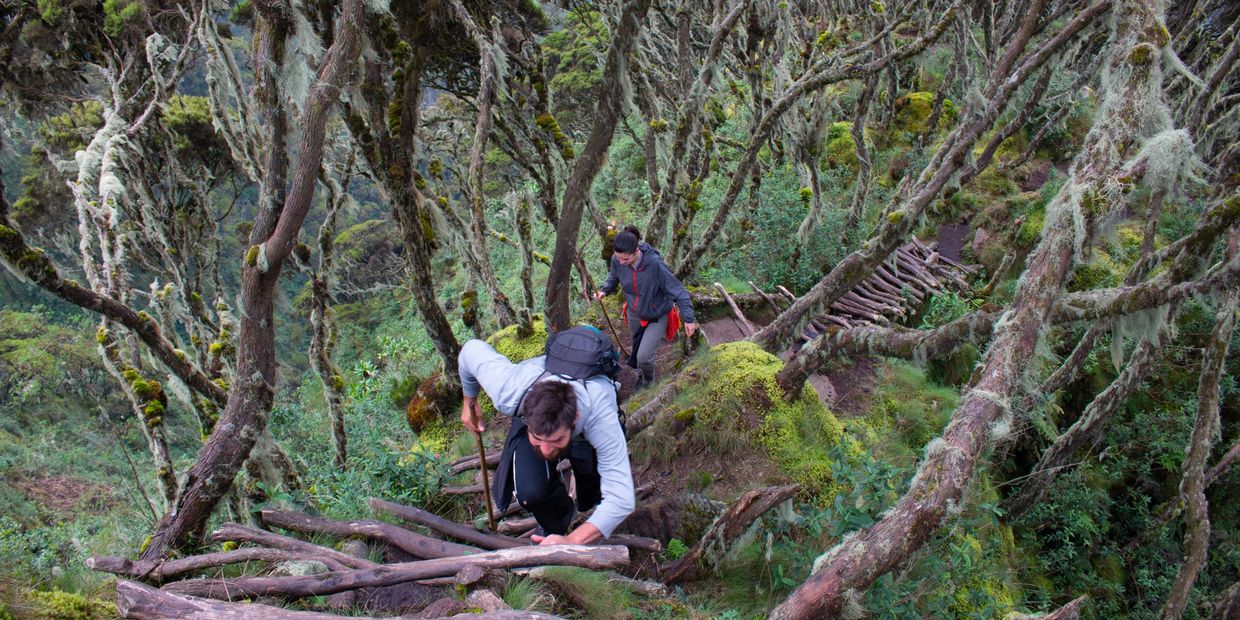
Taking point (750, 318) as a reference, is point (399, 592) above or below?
below

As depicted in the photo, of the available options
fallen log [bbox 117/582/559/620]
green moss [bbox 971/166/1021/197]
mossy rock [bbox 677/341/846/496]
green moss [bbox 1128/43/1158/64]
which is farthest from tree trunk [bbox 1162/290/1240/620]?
green moss [bbox 971/166/1021/197]

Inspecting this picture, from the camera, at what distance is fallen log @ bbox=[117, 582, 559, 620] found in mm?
2543

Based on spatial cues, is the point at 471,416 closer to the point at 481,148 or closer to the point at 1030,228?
the point at 481,148

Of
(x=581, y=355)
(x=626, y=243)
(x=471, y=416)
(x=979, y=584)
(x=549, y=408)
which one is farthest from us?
(x=626, y=243)

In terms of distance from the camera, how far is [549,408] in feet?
9.78

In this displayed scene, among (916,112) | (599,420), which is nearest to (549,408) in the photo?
(599,420)

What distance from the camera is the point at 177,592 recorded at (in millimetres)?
2824

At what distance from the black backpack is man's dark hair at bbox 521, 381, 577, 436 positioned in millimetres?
258

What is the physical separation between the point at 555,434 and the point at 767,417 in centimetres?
332

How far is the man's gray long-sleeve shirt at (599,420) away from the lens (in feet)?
10.4

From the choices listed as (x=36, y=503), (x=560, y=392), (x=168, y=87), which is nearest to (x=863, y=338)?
(x=560, y=392)

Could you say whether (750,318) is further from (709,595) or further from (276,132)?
(276,132)

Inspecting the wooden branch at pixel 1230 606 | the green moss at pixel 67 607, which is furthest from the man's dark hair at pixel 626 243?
the wooden branch at pixel 1230 606

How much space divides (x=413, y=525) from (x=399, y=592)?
93 centimetres
